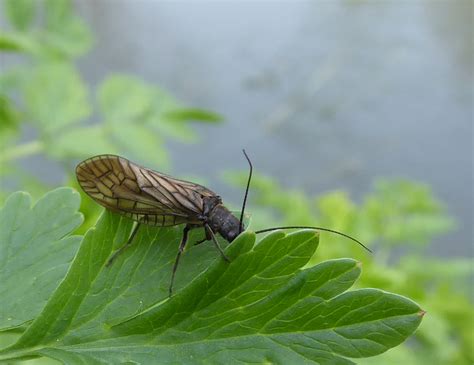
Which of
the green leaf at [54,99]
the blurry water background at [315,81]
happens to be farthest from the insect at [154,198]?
the blurry water background at [315,81]

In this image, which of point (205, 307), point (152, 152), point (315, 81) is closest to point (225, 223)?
point (205, 307)

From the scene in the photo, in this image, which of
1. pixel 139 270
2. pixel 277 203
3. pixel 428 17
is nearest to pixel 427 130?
pixel 428 17

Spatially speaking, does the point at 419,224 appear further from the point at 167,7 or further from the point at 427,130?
the point at 167,7

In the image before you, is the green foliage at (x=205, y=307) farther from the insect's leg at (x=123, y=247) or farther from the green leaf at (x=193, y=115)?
the green leaf at (x=193, y=115)

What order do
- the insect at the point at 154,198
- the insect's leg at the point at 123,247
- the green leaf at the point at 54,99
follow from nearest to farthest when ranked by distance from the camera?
the insect's leg at the point at 123,247, the insect at the point at 154,198, the green leaf at the point at 54,99

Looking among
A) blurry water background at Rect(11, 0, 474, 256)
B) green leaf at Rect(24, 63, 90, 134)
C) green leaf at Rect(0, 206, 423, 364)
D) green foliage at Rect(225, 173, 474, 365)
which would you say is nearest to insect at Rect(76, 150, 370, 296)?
green leaf at Rect(0, 206, 423, 364)

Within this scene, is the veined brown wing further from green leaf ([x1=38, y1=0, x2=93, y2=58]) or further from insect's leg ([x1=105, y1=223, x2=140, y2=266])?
green leaf ([x1=38, y1=0, x2=93, y2=58])
